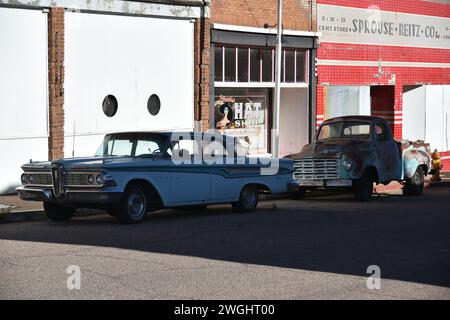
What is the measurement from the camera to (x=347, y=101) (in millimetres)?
28906

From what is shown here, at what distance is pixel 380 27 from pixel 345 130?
32.0 feet

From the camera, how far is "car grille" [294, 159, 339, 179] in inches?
781

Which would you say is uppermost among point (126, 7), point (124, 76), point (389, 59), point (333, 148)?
point (126, 7)

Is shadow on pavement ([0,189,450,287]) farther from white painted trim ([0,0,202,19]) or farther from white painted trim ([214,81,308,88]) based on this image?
white painted trim ([214,81,308,88])

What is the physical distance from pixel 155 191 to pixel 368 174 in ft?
22.1

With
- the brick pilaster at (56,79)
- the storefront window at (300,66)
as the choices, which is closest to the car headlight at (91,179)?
the brick pilaster at (56,79)

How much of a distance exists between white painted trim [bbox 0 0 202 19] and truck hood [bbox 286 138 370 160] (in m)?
5.04

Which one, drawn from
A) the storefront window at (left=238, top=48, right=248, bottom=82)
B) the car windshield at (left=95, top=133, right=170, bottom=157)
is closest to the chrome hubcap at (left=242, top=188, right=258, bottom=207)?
the car windshield at (left=95, top=133, right=170, bottom=157)

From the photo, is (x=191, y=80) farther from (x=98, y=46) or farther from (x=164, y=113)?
(x=98, y=46)

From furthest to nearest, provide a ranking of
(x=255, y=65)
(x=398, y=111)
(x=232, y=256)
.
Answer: (x=398, y=111), (x=255, y=65), (x=232, y=256)

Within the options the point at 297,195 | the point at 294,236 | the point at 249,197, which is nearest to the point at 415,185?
the point at 297,195

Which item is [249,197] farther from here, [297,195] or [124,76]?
[124,76]

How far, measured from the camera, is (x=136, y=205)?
15.0 metres
